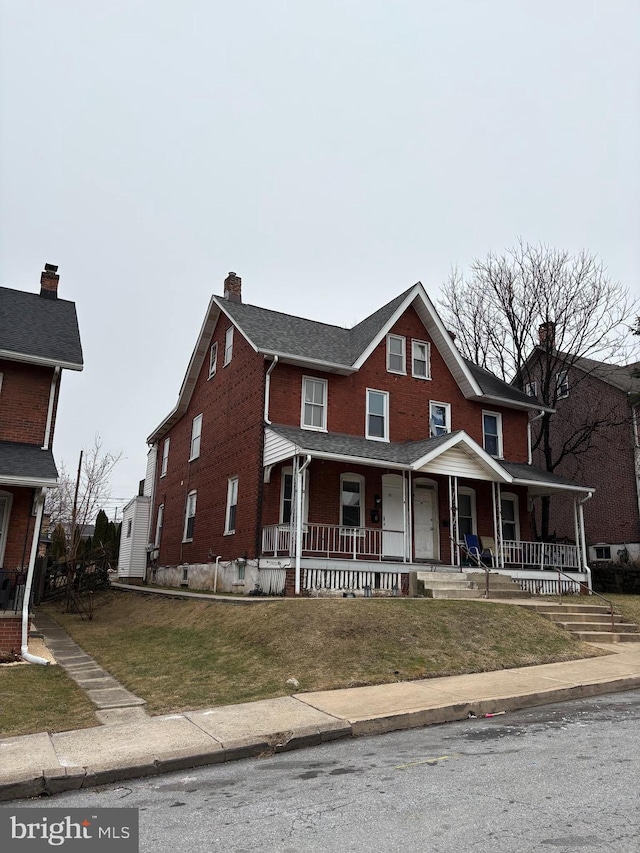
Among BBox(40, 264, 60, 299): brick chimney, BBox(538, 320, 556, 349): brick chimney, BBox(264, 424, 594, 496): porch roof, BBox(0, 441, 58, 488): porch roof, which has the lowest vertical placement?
BBox(0, 441, 58, 488): porch roof

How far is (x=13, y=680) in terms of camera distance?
10.1 meters

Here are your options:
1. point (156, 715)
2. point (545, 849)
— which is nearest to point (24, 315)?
point (156, 715)

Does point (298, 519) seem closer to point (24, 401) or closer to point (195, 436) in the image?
point (24, 401)

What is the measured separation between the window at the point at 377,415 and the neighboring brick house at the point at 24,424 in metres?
8.94

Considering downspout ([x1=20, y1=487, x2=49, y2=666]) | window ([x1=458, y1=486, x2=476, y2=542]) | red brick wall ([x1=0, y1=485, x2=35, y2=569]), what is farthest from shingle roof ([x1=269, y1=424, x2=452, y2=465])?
red brick wall ([x1=0, y1=485, x2=35, y2=569])

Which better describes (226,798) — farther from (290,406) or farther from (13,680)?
(290,406)

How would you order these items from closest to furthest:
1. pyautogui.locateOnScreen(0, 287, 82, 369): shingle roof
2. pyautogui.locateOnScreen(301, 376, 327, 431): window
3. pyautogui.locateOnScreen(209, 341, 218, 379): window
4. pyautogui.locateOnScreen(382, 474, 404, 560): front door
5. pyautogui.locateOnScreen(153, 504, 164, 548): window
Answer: pyautogui.locateOnScreen(0, 287, 82, 369): shingle roof, pyautogui.locateOnScreen(382, 474, 404, 560): front door, pyautogui.locateOnScreen(301, 376, 327, 431): window, pyautogui.locateOnScreen(209, 341, 218, 379): window, pyautogui.locateOnScreen(153, 504, 164, 548): window

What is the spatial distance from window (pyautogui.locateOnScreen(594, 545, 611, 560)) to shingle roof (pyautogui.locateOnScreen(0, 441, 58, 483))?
73.0ft

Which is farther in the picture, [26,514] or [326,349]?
[326,349]

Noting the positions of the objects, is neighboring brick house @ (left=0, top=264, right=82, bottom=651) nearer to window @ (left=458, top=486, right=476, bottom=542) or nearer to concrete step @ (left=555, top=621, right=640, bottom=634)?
concrete step @ (left=555, top=621, right=640, bottom=634)

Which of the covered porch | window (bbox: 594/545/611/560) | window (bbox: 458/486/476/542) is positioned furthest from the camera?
window (bbox: 594/545/611/560)

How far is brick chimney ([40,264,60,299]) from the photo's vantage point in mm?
19473

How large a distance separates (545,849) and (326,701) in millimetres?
4860

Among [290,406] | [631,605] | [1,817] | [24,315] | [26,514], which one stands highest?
[24,315]
